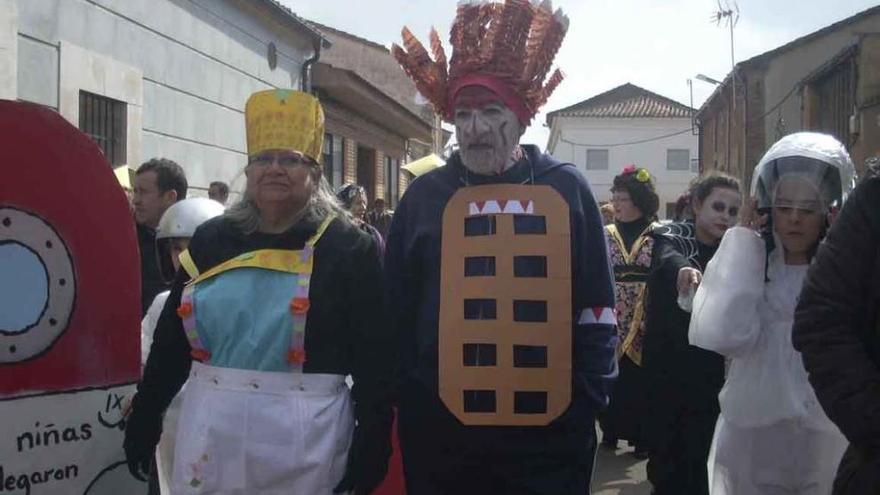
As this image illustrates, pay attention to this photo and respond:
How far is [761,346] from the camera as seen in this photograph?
142 inches

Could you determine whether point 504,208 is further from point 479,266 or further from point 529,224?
point 479,266

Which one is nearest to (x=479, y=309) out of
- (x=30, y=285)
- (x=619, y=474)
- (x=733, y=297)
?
(x=733, y=297)

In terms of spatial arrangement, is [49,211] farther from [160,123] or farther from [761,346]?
[160,123]

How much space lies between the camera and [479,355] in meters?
3.08

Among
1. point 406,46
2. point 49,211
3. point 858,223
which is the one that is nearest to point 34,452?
point 49,211

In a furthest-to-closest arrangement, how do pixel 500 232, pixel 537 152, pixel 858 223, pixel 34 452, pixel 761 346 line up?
pixel 761 346 → pixel 537 152 → pixel 500 232 → pixel 34 452 → pixel 858 223

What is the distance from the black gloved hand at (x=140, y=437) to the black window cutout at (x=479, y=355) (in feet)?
3.06

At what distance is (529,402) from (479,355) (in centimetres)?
20

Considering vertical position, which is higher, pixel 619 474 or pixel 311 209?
pixel 311 209

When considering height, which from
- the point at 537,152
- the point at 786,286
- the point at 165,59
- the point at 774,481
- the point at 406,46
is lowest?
the point at 774,481

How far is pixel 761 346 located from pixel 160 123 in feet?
31.1

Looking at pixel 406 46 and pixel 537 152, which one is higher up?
pixel 406 46

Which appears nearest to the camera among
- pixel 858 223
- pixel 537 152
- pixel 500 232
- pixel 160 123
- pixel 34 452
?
pixel 858 223

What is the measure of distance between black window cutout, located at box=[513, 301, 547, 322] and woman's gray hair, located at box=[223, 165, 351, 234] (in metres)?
0.58
